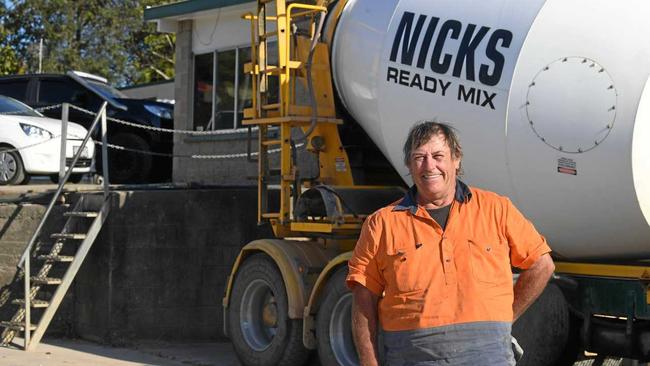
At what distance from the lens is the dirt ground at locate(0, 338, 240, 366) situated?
1067 cm

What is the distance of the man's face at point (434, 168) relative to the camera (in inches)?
171

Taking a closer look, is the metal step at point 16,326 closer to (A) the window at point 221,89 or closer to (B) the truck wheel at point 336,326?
(B) the truck wheel at point 336,326

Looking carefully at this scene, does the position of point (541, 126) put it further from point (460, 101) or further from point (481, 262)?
point (481, 262)

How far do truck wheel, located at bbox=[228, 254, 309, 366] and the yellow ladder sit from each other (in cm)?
47

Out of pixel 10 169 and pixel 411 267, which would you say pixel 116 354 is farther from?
pixel 411 267

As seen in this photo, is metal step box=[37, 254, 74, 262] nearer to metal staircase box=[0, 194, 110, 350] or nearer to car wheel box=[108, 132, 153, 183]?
metal staircase box=[0, 194, 110, 350]

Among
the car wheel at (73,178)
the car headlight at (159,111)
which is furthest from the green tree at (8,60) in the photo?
the car wheel at (73,178)

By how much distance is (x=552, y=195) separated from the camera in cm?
720

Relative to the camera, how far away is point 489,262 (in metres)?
4.36

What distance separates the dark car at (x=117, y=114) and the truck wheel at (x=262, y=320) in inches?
308

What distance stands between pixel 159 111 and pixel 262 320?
8887mm

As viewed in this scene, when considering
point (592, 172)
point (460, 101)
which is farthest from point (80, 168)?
point (592, 172)

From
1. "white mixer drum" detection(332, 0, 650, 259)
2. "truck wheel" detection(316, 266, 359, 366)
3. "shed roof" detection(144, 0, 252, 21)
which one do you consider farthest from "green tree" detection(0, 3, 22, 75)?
"white mixer drum" detection(332, 0, 650, 259)

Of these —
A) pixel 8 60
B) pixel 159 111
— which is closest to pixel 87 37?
pixel 8 60
